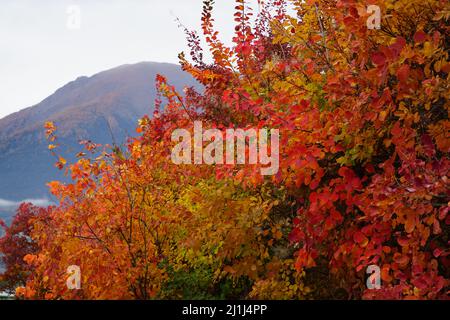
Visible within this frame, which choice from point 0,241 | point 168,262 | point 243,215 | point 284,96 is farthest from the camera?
point 0,241

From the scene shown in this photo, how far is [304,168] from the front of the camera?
550 centimetres

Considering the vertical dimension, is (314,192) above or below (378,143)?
below

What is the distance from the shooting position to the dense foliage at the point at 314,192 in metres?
4.44

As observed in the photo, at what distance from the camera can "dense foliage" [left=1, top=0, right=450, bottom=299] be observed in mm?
4438

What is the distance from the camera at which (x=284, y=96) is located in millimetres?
5734

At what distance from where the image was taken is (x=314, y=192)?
5336 millimetres

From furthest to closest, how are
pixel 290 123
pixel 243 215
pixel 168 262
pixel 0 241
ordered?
pixel 0 241 < pixel 168 262 < pixel 243 215 < pixel 290 123

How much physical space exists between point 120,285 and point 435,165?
4.48m

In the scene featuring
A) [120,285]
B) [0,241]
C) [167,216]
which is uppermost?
[167,216]

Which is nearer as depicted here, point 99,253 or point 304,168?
point 304,168
